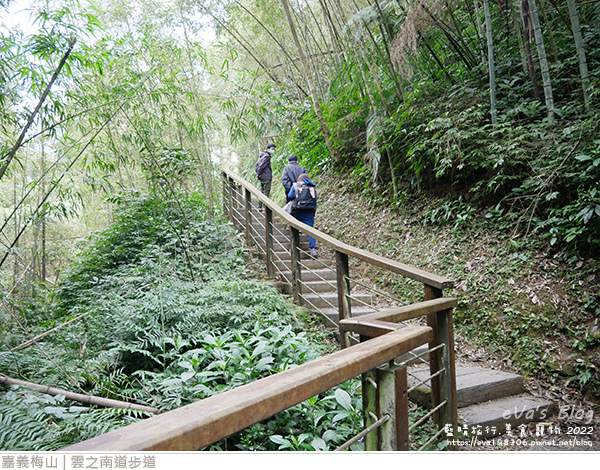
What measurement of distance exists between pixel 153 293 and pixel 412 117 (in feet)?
12.6

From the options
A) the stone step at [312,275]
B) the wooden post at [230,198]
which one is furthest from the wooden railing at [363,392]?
the wooden post at [230,198]

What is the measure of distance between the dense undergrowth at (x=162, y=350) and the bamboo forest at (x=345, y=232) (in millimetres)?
18

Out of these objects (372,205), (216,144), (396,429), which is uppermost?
(216,144)

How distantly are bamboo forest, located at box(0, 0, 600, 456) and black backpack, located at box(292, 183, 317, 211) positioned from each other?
2.32ft

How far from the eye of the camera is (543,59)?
3.47 m

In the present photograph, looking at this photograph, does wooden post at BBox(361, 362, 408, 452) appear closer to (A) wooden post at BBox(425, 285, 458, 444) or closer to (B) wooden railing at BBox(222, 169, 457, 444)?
(B) wooden railing at BBox(222, 169, 457, 444)

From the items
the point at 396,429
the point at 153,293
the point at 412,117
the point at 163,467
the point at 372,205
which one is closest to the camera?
the point at 163,467

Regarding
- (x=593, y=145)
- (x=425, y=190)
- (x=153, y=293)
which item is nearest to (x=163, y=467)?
(x=153, y=293)

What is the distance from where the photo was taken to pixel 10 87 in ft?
9.67

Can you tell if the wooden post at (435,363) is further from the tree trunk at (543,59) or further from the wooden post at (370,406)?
the tree trunk at (543,59)

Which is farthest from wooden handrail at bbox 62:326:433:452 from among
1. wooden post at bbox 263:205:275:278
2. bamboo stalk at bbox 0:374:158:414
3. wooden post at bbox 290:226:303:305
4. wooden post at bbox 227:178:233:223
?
wooden post at bbox 227:178:233:223

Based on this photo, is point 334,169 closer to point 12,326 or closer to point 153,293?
point 153,293

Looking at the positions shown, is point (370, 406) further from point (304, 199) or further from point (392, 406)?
point (304, 199)

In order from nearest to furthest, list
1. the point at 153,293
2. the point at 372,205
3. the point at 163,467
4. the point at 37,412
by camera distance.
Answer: the point at 163,467
the point at 37,412
the point at 153,293
the point at 372,205
